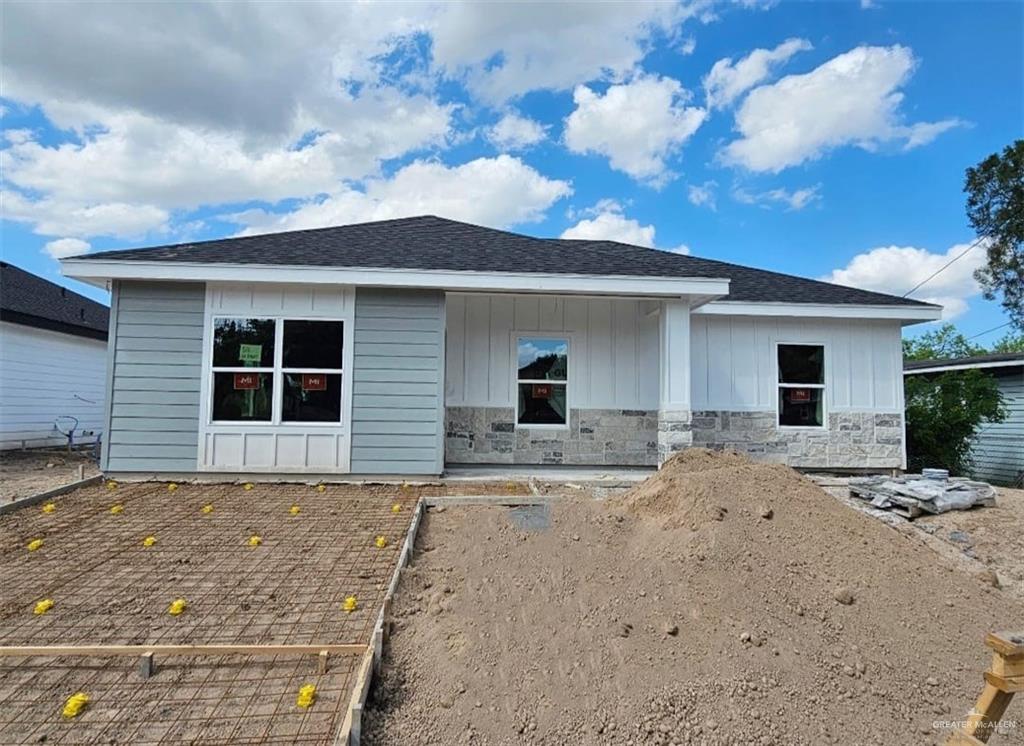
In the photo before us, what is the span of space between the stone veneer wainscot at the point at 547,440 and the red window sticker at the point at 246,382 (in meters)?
2.94

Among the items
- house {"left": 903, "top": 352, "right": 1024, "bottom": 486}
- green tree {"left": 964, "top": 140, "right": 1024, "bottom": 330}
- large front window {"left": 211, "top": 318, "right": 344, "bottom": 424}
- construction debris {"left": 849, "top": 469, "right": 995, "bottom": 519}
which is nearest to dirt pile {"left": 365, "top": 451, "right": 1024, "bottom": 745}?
construction debris {"left": 849, "top": 469, "right": 995, "bottom": 519}

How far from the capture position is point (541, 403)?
914 cm

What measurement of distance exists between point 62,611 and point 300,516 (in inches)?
92.4

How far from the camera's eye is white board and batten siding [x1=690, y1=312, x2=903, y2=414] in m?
9.12

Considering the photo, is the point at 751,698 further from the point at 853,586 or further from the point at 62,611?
the point at 62,611

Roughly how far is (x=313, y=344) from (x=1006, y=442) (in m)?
15.8

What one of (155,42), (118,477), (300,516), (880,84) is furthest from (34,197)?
(880,84)

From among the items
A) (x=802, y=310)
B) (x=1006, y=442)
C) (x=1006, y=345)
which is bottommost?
(x=1006, y=442)

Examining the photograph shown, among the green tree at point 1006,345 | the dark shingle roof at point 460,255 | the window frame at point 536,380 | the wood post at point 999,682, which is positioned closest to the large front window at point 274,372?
the dark shingle roof at point 460,255

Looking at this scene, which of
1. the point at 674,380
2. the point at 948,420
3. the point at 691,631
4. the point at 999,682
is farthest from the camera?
the point at 948,420

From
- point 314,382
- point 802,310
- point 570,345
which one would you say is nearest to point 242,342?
point 314,382

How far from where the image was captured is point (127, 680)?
9.37ft

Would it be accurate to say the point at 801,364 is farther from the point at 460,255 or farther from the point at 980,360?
the point at 980,360

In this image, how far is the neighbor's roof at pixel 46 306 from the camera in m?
12.3
